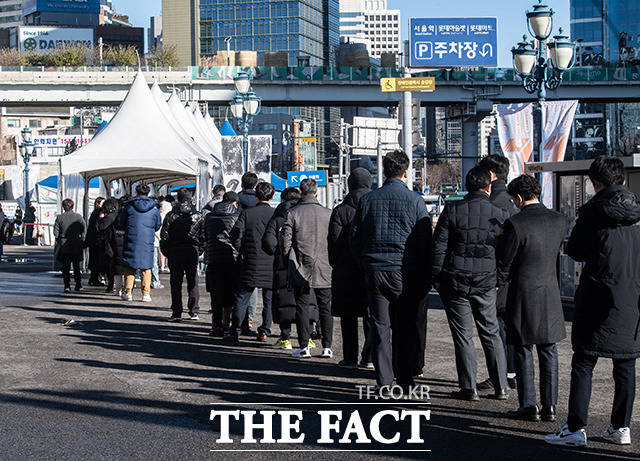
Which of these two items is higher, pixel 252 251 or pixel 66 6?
pixel 66 6

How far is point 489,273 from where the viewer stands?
799cm

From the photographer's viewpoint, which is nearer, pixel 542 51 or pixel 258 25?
pixel 542 51

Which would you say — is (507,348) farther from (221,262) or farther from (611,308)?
(221,262)

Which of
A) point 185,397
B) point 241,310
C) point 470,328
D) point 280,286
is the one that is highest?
point 280,286

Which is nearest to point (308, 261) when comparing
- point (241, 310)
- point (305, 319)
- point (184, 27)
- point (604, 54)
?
point (305, 319)

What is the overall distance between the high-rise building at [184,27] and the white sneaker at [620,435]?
556ft

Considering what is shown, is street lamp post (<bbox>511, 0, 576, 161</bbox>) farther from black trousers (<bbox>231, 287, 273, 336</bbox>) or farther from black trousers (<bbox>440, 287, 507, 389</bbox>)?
black trousers (<bbox>440, 287, 507, 389</bbox>)

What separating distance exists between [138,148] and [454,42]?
11.5 metres

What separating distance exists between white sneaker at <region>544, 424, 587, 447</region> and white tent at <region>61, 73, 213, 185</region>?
1370 centimetres

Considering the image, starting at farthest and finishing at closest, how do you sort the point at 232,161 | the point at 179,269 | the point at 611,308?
the point at 232,161 → the point at 179,269 → the point at 611,308

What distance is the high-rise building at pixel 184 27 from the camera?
17225 centimetres

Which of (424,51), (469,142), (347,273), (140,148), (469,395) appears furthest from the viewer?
(469,142)

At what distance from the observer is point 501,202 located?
8.78 meters

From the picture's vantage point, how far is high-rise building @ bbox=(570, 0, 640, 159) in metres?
121
